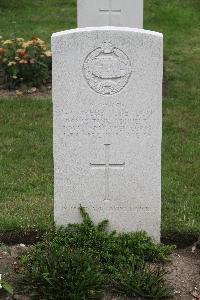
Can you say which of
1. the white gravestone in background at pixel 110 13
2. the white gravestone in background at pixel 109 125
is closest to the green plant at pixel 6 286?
the white gravestone in background at pixel 109 125

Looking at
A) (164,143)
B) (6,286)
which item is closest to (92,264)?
(6,286)

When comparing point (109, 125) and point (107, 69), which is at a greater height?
point (107, 69)

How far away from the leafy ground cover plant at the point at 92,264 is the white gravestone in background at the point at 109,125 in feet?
0.50

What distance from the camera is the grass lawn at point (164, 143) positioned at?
6.20m

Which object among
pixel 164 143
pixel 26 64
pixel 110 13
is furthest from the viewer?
pixel 26 64

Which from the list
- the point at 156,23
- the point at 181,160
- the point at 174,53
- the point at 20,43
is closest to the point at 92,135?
the point at 181,160

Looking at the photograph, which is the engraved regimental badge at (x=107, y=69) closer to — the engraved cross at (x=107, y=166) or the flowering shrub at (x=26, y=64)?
the engraved cross at (x=107, y=166)

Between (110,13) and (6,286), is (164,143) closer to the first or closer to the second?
(110,13)

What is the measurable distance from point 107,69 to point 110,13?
4.78 meters

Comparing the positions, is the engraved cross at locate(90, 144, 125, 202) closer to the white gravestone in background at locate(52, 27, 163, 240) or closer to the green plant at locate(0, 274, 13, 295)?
the white gravestone in background at locate(52, 27, 163, 240)

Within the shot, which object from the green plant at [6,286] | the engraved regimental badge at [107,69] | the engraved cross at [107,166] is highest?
the engraved regimental badge at [107,69]

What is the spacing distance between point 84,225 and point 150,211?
1.60 feet

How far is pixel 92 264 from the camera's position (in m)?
4.82

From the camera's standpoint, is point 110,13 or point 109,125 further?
point 110,13
